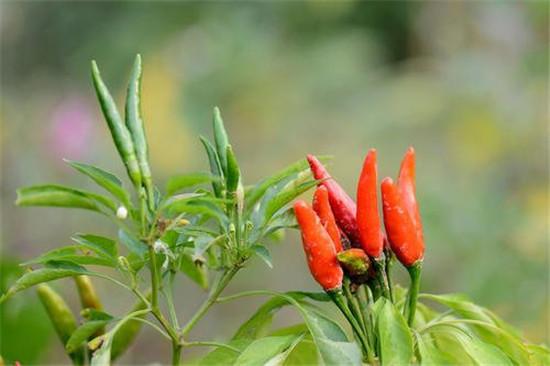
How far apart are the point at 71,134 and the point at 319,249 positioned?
13.0 feet

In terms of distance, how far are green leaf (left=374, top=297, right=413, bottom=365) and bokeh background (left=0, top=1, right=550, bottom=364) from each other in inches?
82.4

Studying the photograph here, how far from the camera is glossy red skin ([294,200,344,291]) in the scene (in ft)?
2.61

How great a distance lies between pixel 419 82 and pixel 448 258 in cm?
137

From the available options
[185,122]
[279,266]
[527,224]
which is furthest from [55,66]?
[527,224]

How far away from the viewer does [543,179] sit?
3791mm

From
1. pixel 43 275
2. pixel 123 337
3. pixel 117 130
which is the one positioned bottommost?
pixel 123 337

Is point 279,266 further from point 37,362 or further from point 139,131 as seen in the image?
point 139,131

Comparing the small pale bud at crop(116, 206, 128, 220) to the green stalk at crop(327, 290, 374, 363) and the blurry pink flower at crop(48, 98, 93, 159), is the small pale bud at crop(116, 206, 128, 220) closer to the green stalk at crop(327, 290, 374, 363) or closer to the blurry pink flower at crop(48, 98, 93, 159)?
the green stalk at crop(327, 290, 374, 363)

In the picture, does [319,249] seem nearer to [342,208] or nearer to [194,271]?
[342,208]

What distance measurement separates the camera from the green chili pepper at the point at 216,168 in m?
0.84

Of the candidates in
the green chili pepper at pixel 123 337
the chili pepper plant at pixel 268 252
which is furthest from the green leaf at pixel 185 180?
the green chili pepper at pixel 123 337

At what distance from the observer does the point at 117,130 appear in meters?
0.79

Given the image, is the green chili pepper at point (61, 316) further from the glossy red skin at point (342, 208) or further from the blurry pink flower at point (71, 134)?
the blurry pink flower at point (71, 134)

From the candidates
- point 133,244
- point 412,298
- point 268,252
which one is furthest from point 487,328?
point 133,244
